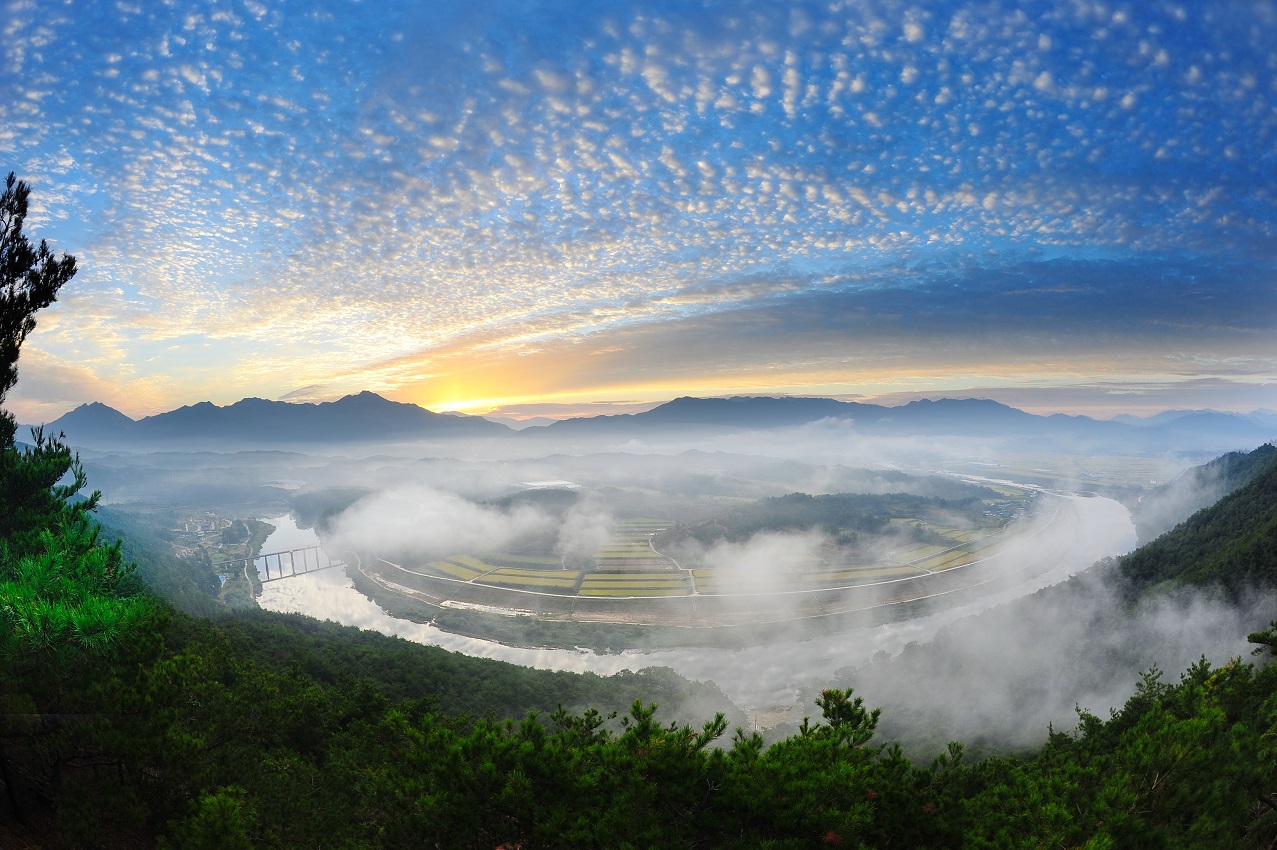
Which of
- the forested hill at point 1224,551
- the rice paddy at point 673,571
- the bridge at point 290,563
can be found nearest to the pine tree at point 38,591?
the rice paddy at point 673,571

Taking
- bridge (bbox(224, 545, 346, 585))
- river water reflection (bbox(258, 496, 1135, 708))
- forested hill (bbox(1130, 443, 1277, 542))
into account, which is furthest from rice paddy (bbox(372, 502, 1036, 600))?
forested hill (bbox(1130, 443, 1277, 542))

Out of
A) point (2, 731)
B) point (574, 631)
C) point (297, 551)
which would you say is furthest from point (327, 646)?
point (297, 551)

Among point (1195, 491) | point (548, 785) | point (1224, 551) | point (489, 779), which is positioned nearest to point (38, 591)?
point (489, 779)

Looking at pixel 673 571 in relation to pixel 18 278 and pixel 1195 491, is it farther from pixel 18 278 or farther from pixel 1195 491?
pixel 1195 491

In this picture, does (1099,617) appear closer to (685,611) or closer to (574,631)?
(685,611)

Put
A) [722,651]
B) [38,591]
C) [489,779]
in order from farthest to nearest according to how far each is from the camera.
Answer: [722,651]
[38,591]
[489,779]

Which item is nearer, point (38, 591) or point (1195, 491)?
point (38, 591)

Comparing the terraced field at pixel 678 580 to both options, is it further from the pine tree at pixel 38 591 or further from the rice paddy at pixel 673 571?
the pine tree at pixel 38 591
